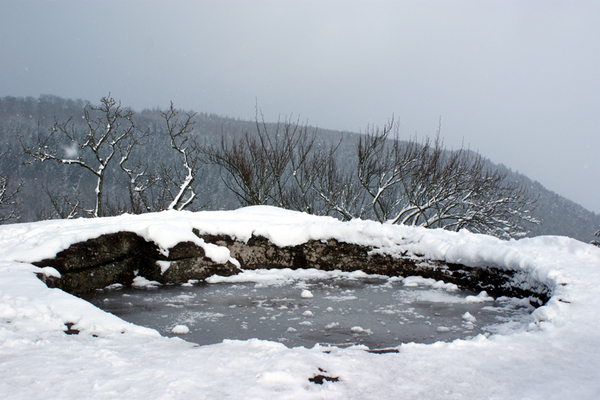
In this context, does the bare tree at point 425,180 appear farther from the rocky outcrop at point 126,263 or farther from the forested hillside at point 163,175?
the rocky outcrop at point 126,263

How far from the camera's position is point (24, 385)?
209 centimetres

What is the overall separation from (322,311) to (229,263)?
2.61 metres

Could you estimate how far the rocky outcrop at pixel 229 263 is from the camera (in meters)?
5.23

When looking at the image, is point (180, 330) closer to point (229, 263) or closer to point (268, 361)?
point (268, 361)

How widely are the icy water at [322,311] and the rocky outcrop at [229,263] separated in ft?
1.01

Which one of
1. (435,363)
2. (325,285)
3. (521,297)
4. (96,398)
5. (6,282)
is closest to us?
(96,398)

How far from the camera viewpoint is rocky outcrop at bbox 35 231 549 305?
5.23 m

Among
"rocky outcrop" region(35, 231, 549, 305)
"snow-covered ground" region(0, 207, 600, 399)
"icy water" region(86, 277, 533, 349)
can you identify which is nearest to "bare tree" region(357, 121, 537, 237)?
"rocky outcrop" region(35, 231, 549, 305)

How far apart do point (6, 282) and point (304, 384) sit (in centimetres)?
357

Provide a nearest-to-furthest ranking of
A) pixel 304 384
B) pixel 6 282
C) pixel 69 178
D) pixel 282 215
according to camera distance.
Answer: pixel 304 384, pixel 6 282, pixel 282 215, pixel 69 178

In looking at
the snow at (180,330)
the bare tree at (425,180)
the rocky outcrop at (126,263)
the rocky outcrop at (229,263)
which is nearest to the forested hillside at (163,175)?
the bare tree at (425,180)

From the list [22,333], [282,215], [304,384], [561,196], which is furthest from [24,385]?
[561,196]

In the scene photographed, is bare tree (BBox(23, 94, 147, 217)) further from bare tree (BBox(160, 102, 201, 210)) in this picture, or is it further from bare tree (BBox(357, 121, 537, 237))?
bare tree (BBox(357, 121, 537, 237))

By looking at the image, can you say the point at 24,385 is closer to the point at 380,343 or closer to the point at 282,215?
the point at 380,343
